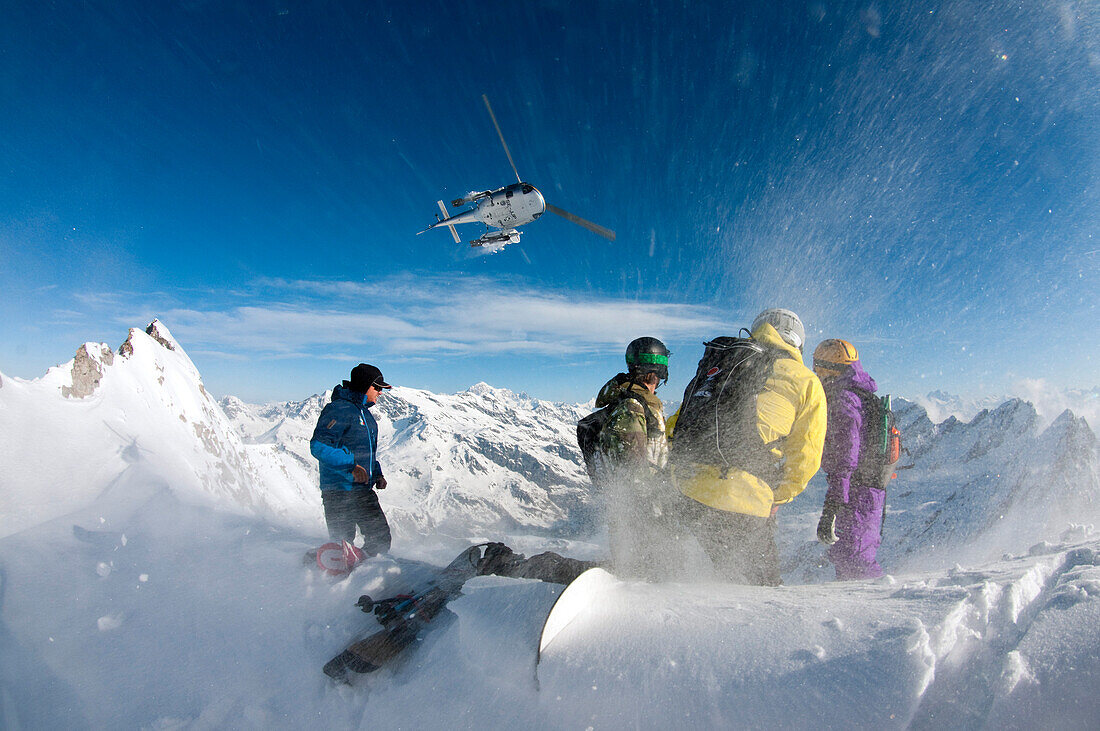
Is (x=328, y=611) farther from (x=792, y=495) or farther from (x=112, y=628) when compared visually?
(x=792, y=495)

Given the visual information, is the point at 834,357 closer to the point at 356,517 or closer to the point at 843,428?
the point at 843,428

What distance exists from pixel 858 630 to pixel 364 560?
4205mm

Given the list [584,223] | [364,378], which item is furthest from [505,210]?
[364,378]

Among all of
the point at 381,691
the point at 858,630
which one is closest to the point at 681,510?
the point at 858,630

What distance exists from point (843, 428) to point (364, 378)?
632 cm

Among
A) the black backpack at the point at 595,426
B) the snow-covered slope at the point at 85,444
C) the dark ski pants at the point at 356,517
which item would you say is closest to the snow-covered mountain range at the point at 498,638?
the snow-covered slope at the point at 85,444

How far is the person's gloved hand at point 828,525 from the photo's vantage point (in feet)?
16.1

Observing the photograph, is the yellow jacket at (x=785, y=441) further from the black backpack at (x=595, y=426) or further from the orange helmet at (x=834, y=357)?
the orange helmet at (x=834, y=357)

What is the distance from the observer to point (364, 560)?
431 centimetres

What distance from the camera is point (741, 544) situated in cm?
354

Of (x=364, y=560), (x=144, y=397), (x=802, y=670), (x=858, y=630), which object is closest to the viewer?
(x=802, y=670)

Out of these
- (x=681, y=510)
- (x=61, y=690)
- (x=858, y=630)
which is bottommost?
(x=61, y=690)

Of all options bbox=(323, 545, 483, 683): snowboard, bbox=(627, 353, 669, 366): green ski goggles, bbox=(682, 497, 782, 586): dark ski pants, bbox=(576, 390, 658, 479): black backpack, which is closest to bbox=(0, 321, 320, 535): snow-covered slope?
bbox=(323, 545, 483, 683): snowboard

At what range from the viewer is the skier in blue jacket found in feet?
19.2
